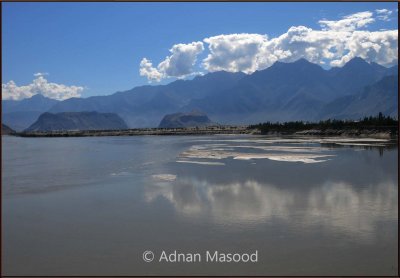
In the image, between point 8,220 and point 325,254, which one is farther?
point 8,220

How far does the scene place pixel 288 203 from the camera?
50.8 feet

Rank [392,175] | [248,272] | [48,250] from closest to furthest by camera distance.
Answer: [248,272]
[48,250]
[392,175]

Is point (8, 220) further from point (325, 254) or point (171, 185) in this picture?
point (325, 254)

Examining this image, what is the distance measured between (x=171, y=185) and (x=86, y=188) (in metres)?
4.25

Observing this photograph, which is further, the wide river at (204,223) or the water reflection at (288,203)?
the water reflection at (288,203)

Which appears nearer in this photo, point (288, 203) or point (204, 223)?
point (204, 223)

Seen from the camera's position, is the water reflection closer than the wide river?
No

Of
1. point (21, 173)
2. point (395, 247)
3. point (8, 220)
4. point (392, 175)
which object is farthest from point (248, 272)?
point (21, 173)

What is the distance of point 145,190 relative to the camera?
1898 centimetres

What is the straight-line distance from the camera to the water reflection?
42.4 ft

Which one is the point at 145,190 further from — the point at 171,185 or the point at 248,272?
the point at 248,272

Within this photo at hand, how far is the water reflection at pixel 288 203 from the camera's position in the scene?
42.4 ft

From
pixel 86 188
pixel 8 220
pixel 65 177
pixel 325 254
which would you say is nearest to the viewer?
pixel 325 254

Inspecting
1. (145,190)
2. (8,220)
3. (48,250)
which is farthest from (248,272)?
(145,190)
